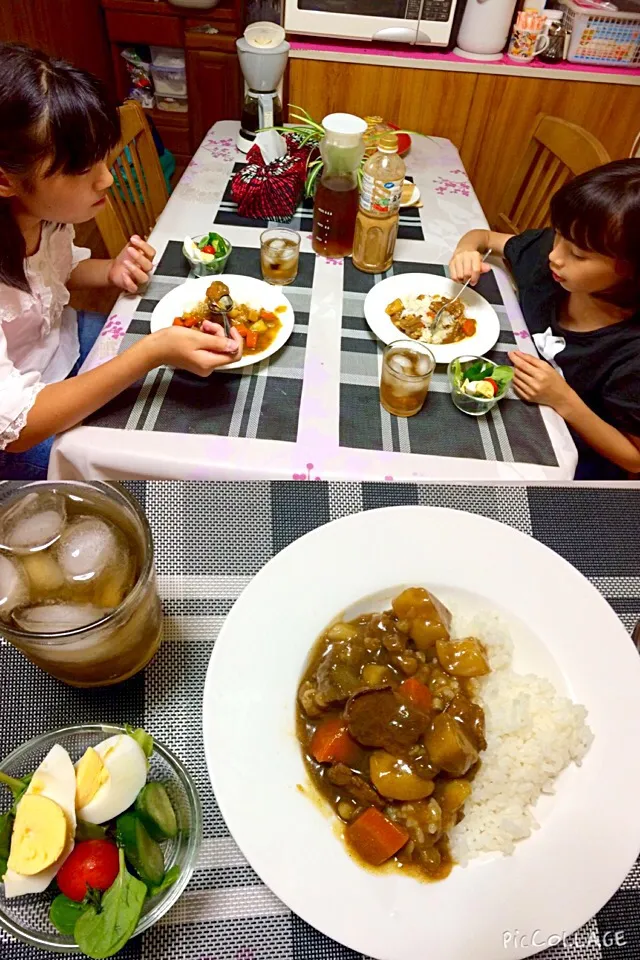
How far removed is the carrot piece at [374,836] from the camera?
0.56 meters

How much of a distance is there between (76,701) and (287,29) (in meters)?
2.44

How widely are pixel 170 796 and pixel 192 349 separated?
74 cm

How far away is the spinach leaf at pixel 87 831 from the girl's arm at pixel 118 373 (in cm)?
68

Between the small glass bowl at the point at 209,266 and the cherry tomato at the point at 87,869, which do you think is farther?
the small glass bowl at the point at 209,266

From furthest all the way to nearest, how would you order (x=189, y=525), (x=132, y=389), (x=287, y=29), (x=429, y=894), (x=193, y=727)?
A: (x=287, y=29), (x=132, y=389), (x=189, y=525), (x=193, y=727), (x=429, y=894)

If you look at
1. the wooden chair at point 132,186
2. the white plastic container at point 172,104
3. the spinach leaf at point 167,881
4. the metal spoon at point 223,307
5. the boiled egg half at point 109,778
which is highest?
the boiled egg half at point 109,778

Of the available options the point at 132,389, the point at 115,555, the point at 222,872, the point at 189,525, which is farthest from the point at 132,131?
the point at 222,872

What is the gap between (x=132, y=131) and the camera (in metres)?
1.73

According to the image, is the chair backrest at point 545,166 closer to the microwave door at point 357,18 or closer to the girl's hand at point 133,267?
the microwave door at point 357,18

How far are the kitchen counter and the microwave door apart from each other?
49 millimetres

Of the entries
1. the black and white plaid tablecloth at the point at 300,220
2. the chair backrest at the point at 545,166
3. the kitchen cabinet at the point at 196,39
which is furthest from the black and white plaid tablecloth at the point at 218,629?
the kitchen cabinet at the point at 196,39

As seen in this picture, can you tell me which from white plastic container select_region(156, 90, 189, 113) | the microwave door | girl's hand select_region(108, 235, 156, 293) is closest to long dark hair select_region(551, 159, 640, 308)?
girl's hand select_region(108, 235, 156, 293)

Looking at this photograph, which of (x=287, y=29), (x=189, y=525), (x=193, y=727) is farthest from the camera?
(x=287, y=29)

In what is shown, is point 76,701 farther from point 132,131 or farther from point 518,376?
point 132,131
